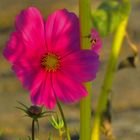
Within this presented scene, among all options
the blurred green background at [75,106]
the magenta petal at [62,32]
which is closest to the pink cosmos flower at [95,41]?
the magenta petal at [62,32]

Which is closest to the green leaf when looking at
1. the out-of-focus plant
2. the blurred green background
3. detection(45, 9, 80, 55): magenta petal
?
the out-of-focus plant

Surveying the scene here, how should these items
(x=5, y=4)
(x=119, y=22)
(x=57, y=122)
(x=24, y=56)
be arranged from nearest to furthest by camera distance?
(x=119, y=22) → (x=24, y=56) → (x=57, y=122) → (x=5, y=4)

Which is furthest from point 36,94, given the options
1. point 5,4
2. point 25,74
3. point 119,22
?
point 5,4

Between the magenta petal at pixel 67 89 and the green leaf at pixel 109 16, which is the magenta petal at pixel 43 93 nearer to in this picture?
the magenta petal at pixel 67 89

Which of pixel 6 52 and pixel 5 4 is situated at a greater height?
pixel 5 4

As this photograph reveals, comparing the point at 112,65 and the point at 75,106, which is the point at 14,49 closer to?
the point at 112,65

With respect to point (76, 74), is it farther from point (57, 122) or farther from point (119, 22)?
point (57, 122)

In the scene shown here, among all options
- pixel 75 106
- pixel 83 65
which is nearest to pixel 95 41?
pixel 83 65

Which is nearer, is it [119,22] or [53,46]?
[119,22]
